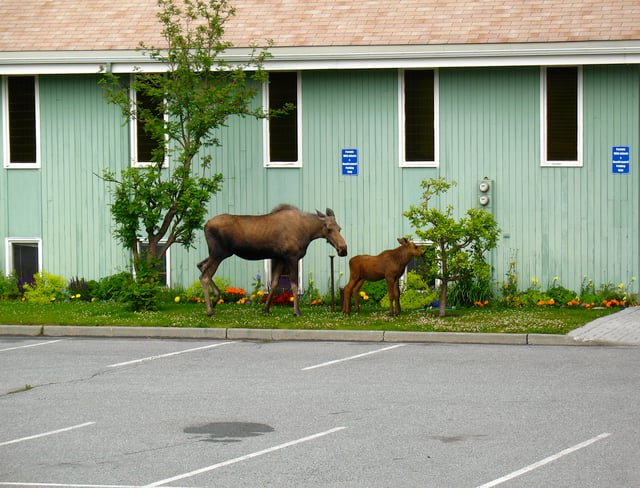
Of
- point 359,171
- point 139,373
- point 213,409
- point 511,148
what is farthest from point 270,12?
point 213,409

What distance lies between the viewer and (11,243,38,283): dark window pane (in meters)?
25.0

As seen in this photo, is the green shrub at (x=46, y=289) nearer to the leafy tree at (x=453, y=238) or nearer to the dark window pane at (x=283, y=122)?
the dark window pane at (x=283, y=122)

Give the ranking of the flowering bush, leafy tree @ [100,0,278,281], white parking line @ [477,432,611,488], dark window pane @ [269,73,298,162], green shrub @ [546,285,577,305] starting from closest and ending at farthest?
white parking line @ [477,432,611,488], leafy tree @ [100,0,278,281], green shrub @ [546,285,577,305], the flowering bush, dark window pane @ [269,73,298,162]

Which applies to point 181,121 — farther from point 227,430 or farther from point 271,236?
point 227,430

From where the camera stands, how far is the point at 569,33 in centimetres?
2239

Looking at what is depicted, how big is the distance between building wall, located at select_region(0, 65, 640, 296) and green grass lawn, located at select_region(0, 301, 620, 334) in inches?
68.9

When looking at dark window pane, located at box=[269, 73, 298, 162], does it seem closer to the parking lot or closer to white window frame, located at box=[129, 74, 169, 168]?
white window frame, located at box=[129, 74, 169, 168]

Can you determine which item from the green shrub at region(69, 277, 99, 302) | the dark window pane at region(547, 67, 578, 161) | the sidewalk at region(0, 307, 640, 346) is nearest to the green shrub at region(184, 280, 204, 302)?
the green shrub at region(69, 277, 99, 302)

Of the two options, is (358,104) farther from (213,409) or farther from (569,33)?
(213,409)

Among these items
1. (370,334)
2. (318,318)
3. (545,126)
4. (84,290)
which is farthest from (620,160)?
(84,290)

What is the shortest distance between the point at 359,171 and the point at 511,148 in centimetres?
285

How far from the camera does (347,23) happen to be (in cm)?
2402

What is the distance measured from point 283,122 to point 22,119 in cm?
535

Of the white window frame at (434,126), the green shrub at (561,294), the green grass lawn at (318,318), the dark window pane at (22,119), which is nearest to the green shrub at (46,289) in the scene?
the green grass lawn at (318,318)
